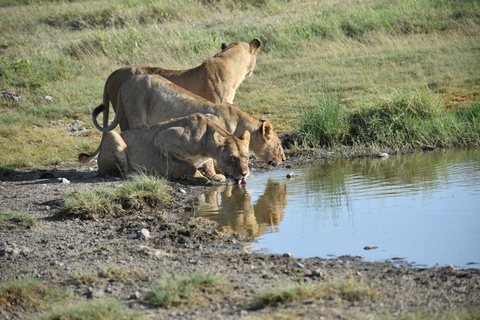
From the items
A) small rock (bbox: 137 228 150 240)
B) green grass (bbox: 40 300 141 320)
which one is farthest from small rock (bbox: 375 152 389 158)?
green grass (bbox: 40 300 141 320)

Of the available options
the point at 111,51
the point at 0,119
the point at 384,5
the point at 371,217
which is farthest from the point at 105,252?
the point at 384,5

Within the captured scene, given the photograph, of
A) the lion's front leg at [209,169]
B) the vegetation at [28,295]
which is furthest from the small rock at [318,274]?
the lion's front leg at [209,169]

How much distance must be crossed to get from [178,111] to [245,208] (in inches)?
108

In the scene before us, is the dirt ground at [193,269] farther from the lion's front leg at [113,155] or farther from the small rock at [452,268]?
the lion's front leg at [113,155]

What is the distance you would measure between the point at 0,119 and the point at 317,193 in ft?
25.4

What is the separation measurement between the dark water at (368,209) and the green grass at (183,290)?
1190 millimetres

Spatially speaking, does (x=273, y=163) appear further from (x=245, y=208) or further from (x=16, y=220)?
(x=16, y=220)

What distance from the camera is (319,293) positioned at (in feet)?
14.4

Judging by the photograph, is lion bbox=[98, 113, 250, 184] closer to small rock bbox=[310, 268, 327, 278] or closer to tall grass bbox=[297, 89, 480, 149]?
tall grass bbox=[297, 89, 480, 149]

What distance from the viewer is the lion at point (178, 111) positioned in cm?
936

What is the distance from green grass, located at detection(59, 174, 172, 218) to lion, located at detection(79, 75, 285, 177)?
1738 mm

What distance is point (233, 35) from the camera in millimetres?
18078

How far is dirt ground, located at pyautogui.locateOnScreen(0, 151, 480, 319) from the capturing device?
14.0 feet

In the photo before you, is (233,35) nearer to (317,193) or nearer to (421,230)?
(317,193)
